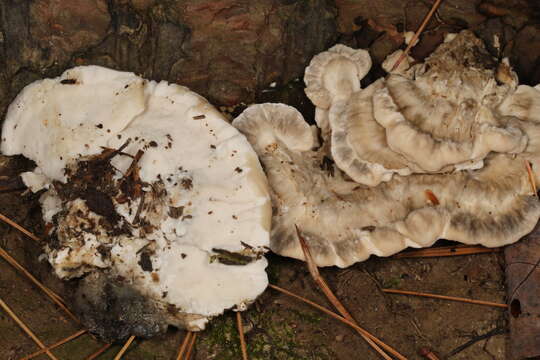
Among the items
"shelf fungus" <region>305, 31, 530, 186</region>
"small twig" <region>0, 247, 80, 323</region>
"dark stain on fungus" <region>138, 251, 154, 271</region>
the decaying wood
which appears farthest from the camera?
"small twig" <region>0, 247, 80, 323</region>

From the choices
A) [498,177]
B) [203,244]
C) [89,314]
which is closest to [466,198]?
[498,177]

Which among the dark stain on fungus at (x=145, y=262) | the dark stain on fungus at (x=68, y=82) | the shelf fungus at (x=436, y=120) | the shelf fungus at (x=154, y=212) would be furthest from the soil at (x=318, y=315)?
the dark stain on fungus at (x=68, y=82)

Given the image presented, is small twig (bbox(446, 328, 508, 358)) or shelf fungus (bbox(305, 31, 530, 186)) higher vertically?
shelf fungus (bbox(305, 31, 530, 186))

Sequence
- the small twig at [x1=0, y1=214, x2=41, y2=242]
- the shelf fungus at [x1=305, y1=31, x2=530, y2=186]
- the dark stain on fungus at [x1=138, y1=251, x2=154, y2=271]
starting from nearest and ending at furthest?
the shelf fungus at [x1=305, y1=31, x2=530, y2=186], the dark stain on fungus at [x1=138, y1=251, x2=154, y2=271], the small twig at [x1=0, y1=214, x2=41, y2=242]

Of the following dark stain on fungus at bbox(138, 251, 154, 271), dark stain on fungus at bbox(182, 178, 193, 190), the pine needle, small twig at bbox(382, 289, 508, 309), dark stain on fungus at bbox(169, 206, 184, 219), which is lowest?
the pine needle

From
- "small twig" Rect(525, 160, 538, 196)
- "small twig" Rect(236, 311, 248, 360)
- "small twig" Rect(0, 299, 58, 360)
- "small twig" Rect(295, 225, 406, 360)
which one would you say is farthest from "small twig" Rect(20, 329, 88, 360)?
"small twig" Rect(525, 160, 538, 196)

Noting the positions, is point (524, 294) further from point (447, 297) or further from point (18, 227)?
point (18, 227)

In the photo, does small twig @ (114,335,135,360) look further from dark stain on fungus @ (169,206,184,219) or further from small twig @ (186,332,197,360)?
dark stain on fungus @ (169,206,184,219)

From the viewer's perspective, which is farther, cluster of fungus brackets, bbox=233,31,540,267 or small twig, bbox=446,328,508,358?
small twig, bbox=446,328,508,358
